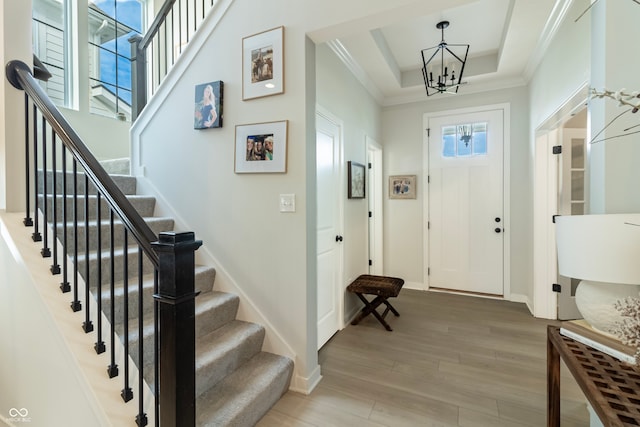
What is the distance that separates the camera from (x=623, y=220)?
113cm

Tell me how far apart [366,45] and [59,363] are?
3350 millimetres

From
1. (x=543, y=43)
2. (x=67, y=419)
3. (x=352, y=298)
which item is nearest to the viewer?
(x=67, y=419)

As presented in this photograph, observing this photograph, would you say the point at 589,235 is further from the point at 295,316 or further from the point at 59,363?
the point at 59,363

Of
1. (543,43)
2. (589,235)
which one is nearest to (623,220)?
(589,235)

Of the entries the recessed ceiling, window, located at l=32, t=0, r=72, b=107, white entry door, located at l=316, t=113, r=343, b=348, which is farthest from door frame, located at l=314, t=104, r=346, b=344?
window, located at l=32, t=0, r=72, b=107

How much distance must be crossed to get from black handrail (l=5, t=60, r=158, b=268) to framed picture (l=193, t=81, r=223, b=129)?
99 cm

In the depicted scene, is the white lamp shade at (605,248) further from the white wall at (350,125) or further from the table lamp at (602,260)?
the white wall at (350,125)

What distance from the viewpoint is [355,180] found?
Result: 11.5 feet

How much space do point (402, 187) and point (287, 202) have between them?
2.87 meters

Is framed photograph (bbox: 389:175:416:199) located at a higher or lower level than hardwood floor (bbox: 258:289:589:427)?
higher

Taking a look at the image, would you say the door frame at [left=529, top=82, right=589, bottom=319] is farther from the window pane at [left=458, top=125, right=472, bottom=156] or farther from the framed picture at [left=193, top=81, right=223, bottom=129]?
the framed picture at [left=193, top=81, right=223, bottom=129]

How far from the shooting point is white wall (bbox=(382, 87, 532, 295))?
3.92 m

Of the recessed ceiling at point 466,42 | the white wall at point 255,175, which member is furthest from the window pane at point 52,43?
the recessed ceiling at point 466,42

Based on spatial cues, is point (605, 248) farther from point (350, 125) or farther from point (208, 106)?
point (350, 125)
